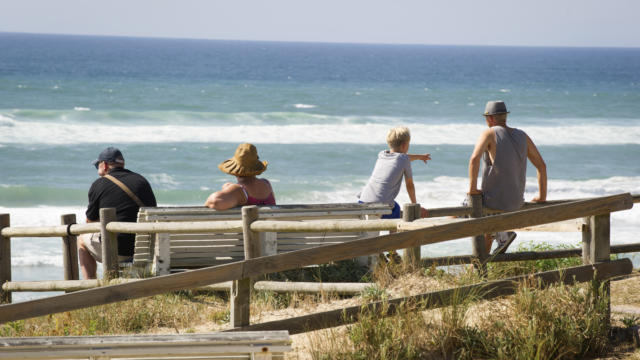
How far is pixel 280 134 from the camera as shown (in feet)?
96.9

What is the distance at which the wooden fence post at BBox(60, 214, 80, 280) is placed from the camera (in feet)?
21.9

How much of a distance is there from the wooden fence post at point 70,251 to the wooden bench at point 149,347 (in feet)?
10.8

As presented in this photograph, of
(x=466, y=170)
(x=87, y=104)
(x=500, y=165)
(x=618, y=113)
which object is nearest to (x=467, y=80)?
(x=618, y=113)

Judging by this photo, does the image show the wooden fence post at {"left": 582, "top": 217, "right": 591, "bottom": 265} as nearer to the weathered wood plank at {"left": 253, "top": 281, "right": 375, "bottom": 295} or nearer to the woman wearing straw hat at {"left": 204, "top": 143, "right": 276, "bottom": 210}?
the weathered wood plank at {"left": 253, "top": 281, "right": 375, "bottom": 295}

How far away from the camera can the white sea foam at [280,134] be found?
27.1m

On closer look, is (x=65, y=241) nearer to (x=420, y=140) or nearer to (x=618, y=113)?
(x=420, y=140)

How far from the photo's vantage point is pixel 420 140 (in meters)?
28.9

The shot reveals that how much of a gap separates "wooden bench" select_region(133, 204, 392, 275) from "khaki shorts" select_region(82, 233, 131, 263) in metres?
0.38

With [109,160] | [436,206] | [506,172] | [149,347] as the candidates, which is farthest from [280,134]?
[149,347]

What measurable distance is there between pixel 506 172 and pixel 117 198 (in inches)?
136

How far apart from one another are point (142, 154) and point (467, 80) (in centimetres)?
5765

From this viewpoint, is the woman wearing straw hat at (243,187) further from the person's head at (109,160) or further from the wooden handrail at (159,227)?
the person's head at (109,160)

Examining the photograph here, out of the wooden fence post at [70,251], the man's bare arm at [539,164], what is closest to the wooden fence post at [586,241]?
the man's bare arm at [539,164]

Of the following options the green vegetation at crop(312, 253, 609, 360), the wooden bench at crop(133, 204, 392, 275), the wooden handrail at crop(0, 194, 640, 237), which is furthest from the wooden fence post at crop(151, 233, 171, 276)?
the green vegetation at crop(312, 253, 609, 360)
